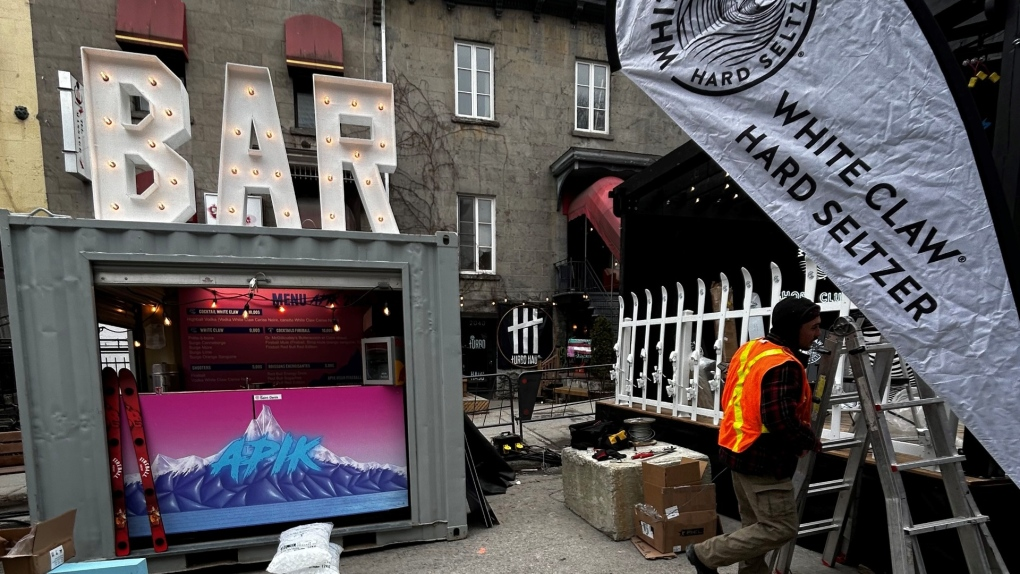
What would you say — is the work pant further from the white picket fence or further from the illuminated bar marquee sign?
the illuminated bar marquee sign

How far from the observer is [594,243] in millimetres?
15000

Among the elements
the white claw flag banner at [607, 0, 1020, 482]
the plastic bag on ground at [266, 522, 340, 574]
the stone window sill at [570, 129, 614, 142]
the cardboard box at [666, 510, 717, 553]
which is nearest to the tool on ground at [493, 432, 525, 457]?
the cardboard box at [666, 510, 717, 553]

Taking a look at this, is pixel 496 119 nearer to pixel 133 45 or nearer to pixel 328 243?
pixel 133 45

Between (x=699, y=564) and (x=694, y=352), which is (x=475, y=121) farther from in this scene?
(x=699, y=564)

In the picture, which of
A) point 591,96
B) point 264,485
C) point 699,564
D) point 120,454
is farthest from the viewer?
point 591,96

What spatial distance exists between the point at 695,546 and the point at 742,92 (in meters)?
2.84

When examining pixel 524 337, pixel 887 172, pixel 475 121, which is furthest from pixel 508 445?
pixel 475 121

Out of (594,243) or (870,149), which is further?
(594,243)

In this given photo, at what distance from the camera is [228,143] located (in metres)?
4.14

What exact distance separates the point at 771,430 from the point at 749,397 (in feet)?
0.69

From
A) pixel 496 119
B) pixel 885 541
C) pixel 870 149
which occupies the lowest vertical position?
pixel 885 541

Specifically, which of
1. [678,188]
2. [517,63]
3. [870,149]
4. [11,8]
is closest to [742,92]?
[870,149]

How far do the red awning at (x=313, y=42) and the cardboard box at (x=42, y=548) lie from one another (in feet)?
39.0

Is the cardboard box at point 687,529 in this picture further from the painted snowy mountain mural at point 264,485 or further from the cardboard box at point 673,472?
the painted snowy mountain mural at point 264,485
